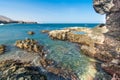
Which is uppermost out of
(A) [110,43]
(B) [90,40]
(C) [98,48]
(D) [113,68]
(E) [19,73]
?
(A) [110,43]

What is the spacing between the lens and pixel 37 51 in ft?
107

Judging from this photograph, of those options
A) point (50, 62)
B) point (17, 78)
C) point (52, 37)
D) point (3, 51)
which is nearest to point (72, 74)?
point (50, 62)

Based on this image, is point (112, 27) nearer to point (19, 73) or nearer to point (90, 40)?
point (90, 40)

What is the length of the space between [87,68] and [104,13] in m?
9.60

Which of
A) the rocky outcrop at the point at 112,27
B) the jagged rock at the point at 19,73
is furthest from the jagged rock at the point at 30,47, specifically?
the rocky outcrop at the point at 112,27

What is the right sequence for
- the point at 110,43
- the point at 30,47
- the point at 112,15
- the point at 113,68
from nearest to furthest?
1. the point at 113,68
2. the point at 110,43
3. the point at 112,15
4. the point at 30,47

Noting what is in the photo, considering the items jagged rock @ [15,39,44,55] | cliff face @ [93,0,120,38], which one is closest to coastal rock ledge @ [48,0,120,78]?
cliff face @ [93,0,120,38]

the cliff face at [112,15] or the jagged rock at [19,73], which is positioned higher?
the cliff face at [112,15]

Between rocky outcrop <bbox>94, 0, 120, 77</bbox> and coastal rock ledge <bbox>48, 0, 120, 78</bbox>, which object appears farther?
rocky outcrop <bbox>94, 0, 120, 77</bbox>

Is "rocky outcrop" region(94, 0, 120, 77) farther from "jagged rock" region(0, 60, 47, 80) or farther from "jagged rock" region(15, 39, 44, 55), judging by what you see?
"jagged rock" region(15, 39, 44, 55)

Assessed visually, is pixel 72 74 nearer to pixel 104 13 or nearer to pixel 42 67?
pixel 42 67

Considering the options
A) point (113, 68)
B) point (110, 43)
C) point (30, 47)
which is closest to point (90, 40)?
point (110, 43)

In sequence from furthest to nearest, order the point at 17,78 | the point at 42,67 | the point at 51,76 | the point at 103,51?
the point at 103,51, the point at 42,67, the point at 51,76, the point at 17,78

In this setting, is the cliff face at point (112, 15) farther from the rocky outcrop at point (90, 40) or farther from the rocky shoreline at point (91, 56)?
the rocky outcrop at point (90, 40)
